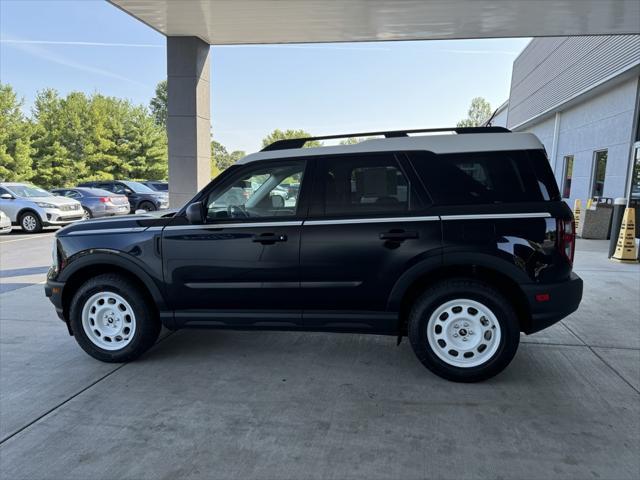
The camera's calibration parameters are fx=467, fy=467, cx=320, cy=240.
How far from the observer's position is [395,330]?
3912 mm

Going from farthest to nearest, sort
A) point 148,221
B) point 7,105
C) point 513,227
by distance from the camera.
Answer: point 7,105, point 148,221, point 513,227

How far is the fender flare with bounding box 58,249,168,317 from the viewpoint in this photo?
4.14 m

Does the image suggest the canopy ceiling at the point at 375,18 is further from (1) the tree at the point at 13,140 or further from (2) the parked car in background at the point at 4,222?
(1) the tree at the point at 13,140

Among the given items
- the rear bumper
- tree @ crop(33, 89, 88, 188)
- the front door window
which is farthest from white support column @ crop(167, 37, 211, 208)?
tree @ crop(33, 89, 88, 188)

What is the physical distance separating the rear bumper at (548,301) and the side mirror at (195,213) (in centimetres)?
268

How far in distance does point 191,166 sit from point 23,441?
641 cm

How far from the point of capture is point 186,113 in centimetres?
868

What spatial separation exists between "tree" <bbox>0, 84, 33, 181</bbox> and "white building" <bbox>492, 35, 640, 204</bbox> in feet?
111

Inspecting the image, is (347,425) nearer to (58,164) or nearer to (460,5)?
(460,5)

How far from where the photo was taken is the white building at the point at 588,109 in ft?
40.2

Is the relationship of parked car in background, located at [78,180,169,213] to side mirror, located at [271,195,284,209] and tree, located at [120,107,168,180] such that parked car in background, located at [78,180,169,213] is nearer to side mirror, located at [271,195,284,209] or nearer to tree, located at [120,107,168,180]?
side mirror, located at [271,195,284,209]

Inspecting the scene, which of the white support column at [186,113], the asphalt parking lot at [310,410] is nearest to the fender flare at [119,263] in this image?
the asphalt parking lot at [310,410]

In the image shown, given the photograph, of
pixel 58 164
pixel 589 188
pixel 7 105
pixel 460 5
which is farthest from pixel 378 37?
pixel 58 164

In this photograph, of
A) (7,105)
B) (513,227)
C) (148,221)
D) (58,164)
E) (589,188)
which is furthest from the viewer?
(58,164)
